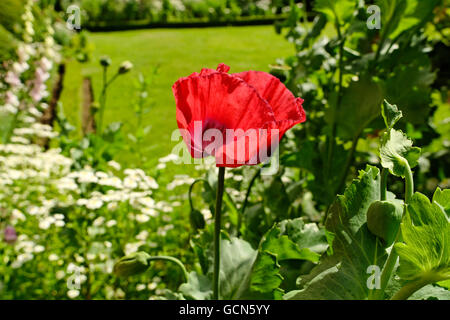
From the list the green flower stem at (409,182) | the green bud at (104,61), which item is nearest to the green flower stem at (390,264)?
the green flower stem at (409,182)

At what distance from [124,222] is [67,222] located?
0.68 feet

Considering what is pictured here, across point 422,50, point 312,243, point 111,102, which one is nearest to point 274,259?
Answer: point 312,243

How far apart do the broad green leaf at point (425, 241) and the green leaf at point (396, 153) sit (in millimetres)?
29

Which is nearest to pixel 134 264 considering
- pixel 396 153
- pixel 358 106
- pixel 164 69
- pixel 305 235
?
pixel 305 235

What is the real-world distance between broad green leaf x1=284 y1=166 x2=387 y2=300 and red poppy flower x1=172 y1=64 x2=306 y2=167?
107mm

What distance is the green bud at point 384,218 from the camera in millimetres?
433

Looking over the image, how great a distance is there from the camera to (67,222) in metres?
1.69

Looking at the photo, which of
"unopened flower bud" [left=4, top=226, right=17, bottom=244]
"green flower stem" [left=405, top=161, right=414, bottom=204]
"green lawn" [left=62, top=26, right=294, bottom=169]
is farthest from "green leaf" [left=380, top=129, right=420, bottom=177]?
"unopened flower bud" [left=4, top=226, right=17, bottom=244]

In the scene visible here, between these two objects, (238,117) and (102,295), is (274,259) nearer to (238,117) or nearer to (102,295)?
(238,117)

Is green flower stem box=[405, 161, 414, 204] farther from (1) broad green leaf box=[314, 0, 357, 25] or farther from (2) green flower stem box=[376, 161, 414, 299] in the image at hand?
(1) broad green leaf box=[314, 0, 357, 25]

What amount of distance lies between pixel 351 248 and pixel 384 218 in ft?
0.23

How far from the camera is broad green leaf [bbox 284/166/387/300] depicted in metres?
0.48

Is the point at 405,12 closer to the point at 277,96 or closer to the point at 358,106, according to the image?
the point at 358,106

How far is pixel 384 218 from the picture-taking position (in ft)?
1.44
